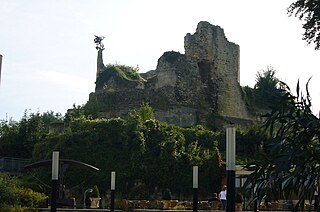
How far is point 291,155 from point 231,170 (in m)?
1.95

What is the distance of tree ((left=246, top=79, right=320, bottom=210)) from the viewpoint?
7.85m

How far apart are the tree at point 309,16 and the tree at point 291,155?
21.9ft

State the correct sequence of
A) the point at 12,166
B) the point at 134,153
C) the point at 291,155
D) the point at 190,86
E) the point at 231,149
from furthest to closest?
the point at 190,86 → the point at 12,166 → the point at 134,153 → the point at 231,149 → the point at 291,155

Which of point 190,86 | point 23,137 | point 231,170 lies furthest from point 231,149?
point 190,86

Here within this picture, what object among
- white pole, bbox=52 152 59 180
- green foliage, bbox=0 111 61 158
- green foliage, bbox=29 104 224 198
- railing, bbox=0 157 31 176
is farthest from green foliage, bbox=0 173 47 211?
green foliage, bbox=0 111 61 158

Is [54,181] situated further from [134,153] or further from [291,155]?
[134,153]

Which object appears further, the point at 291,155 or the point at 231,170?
the point at 231,170

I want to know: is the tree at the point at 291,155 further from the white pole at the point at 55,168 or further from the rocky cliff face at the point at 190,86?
the rocky cliff face at the point at 190,86

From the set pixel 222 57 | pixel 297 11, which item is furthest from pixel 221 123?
pixel 297 11

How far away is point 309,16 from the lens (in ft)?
49.6

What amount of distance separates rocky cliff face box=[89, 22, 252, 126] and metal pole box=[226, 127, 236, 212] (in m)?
32.9

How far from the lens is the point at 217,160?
31500 millimetres

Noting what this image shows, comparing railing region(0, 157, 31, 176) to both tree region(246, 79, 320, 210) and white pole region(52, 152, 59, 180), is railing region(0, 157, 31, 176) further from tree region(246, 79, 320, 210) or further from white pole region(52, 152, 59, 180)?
tree region(246, 79, 320, 210)

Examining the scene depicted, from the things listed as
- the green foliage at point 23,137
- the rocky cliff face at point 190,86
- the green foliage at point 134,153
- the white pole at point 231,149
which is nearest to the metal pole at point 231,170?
the white pole at point 231,149
